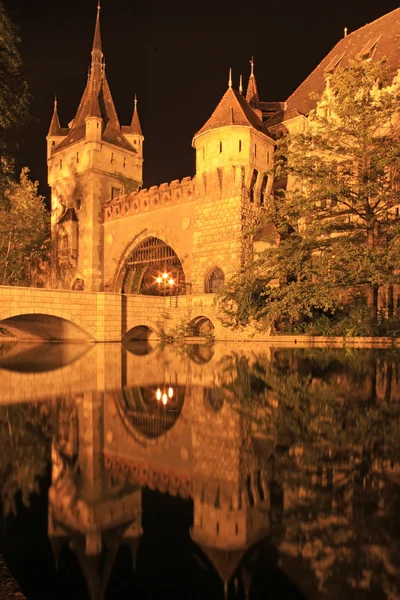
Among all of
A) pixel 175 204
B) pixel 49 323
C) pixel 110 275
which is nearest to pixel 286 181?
pixel 175 204

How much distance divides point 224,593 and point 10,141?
1460 cm

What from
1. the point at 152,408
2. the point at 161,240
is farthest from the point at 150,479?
the point at 161,240

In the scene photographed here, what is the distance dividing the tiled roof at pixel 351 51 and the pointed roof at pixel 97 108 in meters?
12.4

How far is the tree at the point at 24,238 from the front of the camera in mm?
33812

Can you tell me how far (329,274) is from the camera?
13.4 meters

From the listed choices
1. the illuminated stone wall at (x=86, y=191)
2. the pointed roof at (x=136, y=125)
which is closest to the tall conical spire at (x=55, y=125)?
the illuminated stone wall at (x=86, y=191)

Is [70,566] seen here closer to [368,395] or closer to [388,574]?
[388,574]

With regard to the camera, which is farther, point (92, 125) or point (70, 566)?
point (92, 125)

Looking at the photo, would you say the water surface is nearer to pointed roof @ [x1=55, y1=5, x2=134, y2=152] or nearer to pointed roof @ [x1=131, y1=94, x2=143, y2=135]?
pointed roof @ [x1=55, y1=5, x2=134, y2=152]

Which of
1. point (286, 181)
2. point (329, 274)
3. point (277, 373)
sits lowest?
point (277, 373)

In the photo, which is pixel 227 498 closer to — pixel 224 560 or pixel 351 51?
pixel 224 560

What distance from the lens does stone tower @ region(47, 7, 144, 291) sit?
112ft

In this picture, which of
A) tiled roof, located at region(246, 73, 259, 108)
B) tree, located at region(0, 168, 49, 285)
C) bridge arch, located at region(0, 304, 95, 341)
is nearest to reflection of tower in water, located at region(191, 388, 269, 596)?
bridge arch, located at region(0, 304, 95, 341)

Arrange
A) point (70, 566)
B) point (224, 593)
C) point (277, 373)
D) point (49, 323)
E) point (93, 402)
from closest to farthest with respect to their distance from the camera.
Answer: point (224, 593)
point (70, 566)
point (93, 402)
point (277, 373)
point (49, 323)
